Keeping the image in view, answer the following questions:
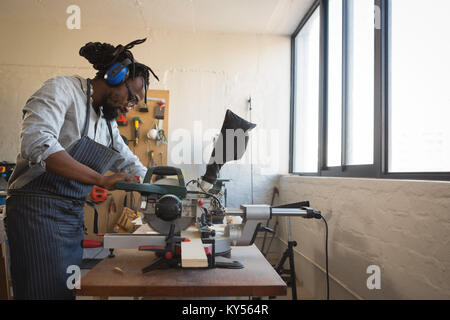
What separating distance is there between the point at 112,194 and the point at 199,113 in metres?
1.25

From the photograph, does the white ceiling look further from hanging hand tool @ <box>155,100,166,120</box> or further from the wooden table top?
the wooden table top

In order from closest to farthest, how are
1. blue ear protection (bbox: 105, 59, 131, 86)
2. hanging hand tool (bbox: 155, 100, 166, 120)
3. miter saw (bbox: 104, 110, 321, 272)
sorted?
miter saw (bbox: 104, 110, 321, 272) → blue ear protection (bbox: 105, 59, 131, 86) → hanging hand tool (bbox: 155, 100, 166, 120)

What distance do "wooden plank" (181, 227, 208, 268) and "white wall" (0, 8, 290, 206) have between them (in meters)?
2.12

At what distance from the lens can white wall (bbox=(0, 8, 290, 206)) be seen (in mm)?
3053

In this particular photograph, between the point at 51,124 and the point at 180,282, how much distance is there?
0.68 m

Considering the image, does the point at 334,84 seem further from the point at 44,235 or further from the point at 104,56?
the point at 44,235

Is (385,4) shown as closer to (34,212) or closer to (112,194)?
(34,212)

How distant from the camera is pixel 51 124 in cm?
97

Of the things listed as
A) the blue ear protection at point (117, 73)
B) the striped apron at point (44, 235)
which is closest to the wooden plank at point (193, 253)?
the striped apron at point (44, 235)

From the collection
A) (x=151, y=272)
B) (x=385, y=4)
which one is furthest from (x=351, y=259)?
(x=385, y=4)

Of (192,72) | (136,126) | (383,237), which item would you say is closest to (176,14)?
(192,72)

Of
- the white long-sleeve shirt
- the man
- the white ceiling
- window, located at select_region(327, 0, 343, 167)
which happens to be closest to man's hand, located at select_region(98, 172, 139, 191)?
the man

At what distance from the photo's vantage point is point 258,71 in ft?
10.6

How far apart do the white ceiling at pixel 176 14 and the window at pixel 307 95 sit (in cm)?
19
